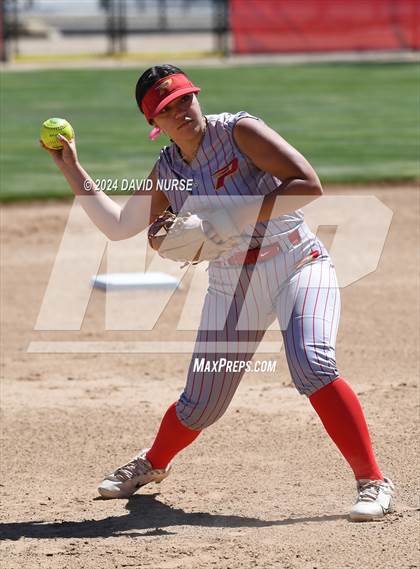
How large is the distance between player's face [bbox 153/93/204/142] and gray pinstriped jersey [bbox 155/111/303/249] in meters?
0.08

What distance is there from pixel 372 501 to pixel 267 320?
86 centimetres

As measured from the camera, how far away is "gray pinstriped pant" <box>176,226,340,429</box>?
15.2 feet

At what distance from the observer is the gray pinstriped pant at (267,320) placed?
4.64m

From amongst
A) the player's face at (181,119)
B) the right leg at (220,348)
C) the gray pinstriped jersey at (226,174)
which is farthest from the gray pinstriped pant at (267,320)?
the player's face at (181,119)

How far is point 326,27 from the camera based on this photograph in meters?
26.6

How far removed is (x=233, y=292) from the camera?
4.89 meters

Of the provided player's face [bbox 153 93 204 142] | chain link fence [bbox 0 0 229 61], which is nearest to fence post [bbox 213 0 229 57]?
chain link fence [bbox 0 0 229 61]

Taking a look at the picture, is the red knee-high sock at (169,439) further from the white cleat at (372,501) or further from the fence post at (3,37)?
the fence post at (3,37)

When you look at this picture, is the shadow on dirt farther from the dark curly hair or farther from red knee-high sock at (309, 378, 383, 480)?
the dark curly hair

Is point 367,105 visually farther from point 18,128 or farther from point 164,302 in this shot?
point 164,302

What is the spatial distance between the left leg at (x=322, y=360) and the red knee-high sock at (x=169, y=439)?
2.16ft

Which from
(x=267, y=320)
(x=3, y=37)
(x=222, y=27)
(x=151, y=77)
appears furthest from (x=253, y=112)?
(x=151, y=77)

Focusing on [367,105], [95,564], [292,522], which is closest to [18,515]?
[95,564]

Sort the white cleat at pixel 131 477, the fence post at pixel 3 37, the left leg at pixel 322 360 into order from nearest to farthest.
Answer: the left leg at pixel 322 360 < the white cleat at pixel 131 477 < the fence post at pixel 3 37
